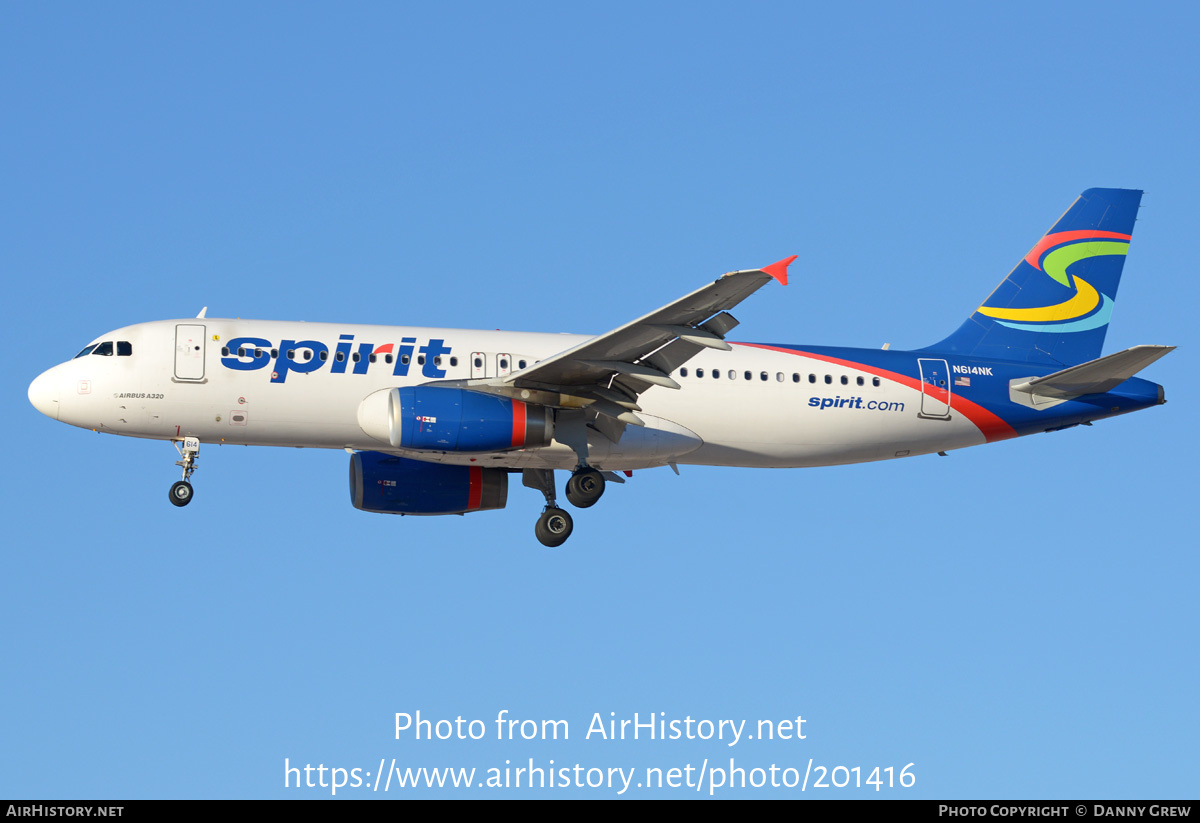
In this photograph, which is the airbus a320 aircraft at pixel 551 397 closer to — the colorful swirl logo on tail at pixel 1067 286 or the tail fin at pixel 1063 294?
the tail fin at pixel 1063 294

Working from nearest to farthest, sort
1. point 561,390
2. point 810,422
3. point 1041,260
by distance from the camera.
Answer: point 561,390, point 810,422, point 1041,260

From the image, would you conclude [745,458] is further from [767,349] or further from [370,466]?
[370,466]

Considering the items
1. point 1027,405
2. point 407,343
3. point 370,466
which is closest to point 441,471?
point 370,466

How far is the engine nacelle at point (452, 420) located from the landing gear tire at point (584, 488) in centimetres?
162

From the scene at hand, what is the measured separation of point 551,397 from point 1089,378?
12417 mm

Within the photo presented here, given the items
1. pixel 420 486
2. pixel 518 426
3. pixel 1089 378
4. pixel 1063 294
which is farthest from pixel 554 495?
pixel 1063 294

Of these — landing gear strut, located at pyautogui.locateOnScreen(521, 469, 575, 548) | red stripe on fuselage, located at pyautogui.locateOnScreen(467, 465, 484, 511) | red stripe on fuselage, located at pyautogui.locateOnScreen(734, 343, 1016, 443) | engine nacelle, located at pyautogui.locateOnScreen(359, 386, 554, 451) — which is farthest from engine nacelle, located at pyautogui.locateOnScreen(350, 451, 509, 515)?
red stripe on fuselage, located at pyautogui.locateOnScreen(734, 343, 1016, 443)

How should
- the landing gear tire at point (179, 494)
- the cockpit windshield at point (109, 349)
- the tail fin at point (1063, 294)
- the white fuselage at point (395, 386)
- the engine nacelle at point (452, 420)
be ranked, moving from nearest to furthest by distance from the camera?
the engine nacelle at point (452, 420)
the white fuselage at point (395, 386)
the cockpit windshield at point (109, 349)
the landing gear tire at point (179, 494)
the tail fin at point (1063, 294)

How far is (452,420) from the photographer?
29797 mm

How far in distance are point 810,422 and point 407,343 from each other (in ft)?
30.5

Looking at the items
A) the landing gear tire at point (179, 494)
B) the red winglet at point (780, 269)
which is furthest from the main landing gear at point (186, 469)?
the red winglet at point (780, 269)

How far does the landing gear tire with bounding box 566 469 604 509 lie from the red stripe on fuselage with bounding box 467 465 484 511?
367cm

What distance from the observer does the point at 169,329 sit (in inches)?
1259

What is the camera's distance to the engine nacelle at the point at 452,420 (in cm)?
2962
